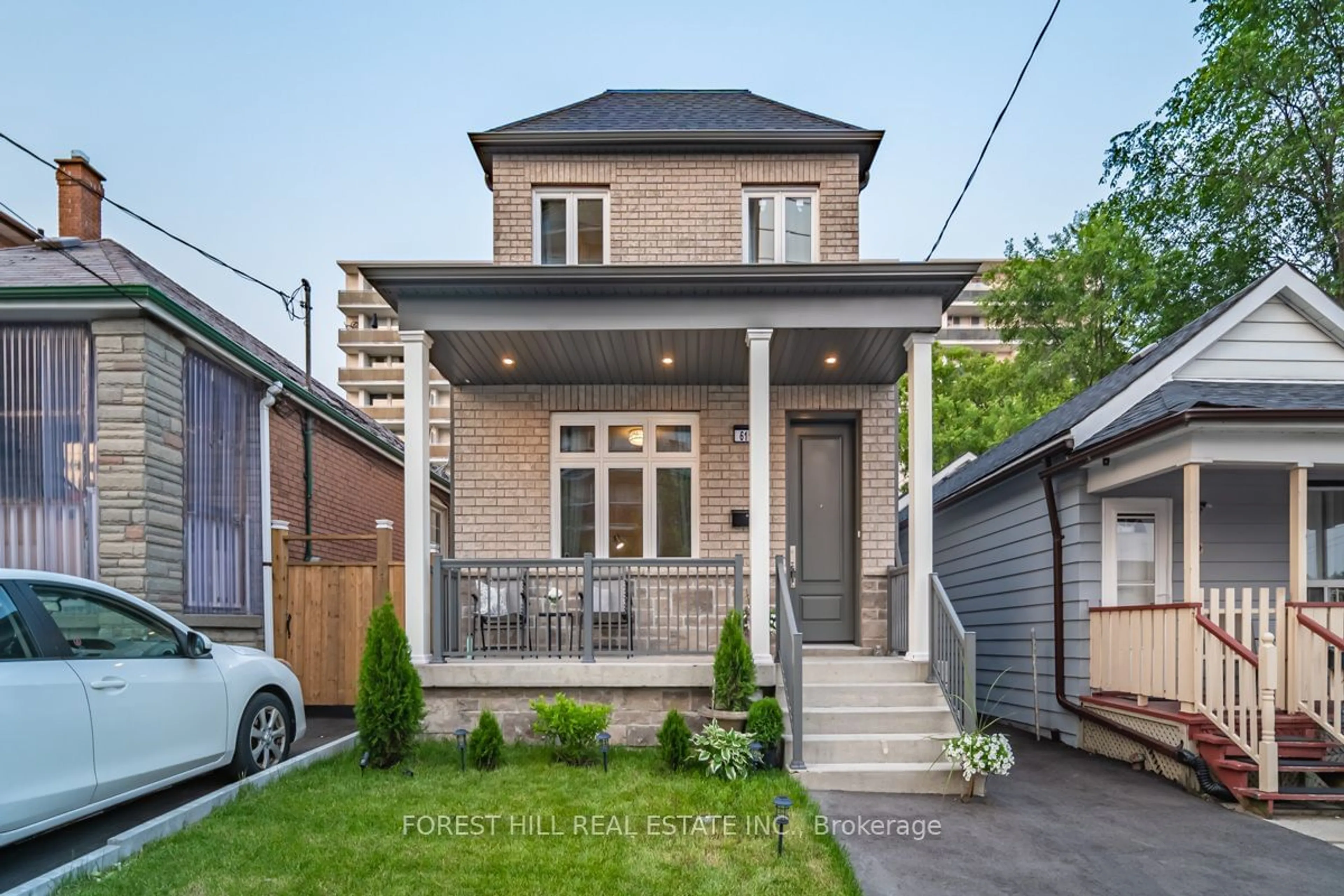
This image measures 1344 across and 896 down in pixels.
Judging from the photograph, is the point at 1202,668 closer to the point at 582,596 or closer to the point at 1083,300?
the point at 582,596

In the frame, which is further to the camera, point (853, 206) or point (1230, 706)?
point (853, 206)

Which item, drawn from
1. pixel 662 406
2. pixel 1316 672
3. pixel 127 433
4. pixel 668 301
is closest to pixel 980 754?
pixel 1316 672

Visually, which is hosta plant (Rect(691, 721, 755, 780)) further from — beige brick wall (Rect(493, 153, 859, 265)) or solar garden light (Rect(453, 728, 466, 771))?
beige brick wall (Rect(493, 153, 859, 265))

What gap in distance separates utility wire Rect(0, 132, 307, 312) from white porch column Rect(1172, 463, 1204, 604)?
9550 millimetres

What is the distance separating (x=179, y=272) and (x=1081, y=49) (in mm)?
14808

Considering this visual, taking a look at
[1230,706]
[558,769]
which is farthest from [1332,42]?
[558,769]

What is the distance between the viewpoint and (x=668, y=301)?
6.47 m

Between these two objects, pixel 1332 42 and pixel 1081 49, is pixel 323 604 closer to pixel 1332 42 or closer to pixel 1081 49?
pixel 1081 49

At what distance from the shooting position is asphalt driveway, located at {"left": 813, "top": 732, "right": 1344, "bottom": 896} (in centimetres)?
387

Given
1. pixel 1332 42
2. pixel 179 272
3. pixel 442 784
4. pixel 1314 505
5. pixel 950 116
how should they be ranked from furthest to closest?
pixel 179 272, pixel 1332 42, pixel 950 116, pixel 1314 505, pixel 442 784

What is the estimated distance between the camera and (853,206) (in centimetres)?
862

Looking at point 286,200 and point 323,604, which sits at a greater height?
point 286,200

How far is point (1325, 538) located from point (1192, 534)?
2.98 m

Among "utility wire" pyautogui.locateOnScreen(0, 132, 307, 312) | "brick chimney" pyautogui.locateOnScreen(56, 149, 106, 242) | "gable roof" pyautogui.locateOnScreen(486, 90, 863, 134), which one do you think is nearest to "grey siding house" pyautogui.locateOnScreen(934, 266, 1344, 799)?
"gable roof" pyautogui.locateOnScreen(486, 90, 863, 134)
